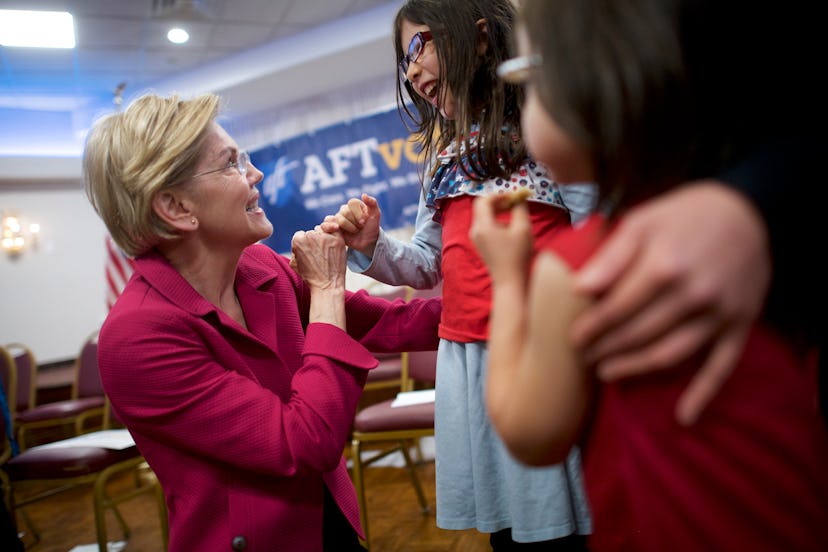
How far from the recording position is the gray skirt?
1023 millimetres

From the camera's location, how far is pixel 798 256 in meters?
0.48

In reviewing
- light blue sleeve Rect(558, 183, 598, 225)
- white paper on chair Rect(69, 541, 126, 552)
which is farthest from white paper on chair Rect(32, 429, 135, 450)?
light blue sleeve Rect(558, 183, 598, 225)

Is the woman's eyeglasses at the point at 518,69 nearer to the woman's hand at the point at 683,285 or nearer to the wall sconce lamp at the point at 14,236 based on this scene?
the woman's hand at the point at 683,285

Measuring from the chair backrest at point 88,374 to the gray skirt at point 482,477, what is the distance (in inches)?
151

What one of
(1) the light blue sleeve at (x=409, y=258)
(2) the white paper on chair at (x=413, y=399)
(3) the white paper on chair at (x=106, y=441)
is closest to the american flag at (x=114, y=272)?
(3) the white paper on chair at (x=106, y=441)

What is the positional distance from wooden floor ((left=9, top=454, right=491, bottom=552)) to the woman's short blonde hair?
6.13 feet

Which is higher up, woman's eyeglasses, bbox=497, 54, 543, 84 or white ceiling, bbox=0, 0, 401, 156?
white ceiling, bbox=0, 0, 401, 156

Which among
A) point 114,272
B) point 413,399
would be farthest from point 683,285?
point 114,272

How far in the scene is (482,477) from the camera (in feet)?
3.57

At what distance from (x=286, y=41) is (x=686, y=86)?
207 inches

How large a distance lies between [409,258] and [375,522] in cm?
200

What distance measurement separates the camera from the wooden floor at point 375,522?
2.65m

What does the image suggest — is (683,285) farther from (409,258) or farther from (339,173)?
(339,173)

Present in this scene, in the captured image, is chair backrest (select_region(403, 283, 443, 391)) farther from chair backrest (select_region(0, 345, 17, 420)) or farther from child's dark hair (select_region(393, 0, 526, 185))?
chair backrest (select_region(0, 345, 17, 420))
